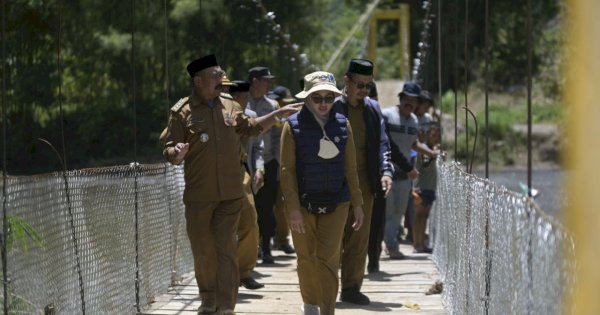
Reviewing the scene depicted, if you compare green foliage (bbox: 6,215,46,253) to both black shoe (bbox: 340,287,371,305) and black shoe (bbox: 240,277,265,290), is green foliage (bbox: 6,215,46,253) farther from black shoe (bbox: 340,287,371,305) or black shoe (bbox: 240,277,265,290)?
black shoe (bbox: 240,277,265,290)

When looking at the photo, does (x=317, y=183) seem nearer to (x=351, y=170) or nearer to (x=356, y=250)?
(x=351, y=170)

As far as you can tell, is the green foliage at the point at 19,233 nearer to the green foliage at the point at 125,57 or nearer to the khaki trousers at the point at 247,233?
the green foliage at the point at 125,57

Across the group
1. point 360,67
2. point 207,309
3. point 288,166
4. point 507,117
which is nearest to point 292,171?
point 288,166

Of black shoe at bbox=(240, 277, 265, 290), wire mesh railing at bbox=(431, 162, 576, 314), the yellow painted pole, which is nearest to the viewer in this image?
the yellow painted pole

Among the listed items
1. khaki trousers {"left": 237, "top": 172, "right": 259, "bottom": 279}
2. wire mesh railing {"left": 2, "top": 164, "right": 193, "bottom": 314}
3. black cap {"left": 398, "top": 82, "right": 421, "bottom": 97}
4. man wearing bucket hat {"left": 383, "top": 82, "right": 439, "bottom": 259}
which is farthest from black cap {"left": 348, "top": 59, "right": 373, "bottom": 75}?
black cap {"left": 398, "top": 82, "right": 421, "bottom": 97}

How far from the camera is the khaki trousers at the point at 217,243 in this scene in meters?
8.36

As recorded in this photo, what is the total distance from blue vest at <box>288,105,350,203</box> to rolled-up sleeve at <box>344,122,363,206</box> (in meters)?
0.08

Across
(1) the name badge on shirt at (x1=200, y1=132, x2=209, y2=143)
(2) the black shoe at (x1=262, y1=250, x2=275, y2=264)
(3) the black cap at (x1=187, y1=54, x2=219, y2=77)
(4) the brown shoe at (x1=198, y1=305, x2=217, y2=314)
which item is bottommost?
(2) the black shoe at (x1=262, y1=250, x2=275, y2=264)

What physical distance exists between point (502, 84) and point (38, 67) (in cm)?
5662

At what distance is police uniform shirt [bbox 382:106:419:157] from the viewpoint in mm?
11828

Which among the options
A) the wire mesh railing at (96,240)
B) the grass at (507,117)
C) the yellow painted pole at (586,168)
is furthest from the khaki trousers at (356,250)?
the grass at (507,117)

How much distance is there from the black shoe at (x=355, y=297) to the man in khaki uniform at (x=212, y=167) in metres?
1.23

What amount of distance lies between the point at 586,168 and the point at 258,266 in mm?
6465

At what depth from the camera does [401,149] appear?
11.8 m
